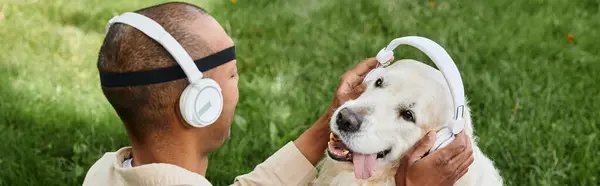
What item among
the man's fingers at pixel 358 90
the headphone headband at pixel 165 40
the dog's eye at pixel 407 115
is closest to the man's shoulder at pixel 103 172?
the headphone headband at pixel 165 40

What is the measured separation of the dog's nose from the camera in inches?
111

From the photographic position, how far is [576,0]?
632 cm

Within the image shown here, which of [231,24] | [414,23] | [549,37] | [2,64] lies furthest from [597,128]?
[2,64]

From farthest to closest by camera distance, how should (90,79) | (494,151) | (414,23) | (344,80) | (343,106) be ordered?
1. (414,23)
2. (90,79)
3. (494,151)
4. (344,80)
5. (343,106)

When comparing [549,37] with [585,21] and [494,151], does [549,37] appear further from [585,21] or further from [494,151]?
[494,151]

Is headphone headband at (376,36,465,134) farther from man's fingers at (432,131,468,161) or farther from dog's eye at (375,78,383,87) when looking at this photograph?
dog's eye at (375,78,383,87)

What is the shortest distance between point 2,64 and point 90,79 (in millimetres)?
708

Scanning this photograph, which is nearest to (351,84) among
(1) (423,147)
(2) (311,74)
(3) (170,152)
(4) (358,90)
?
(4) (358,90)

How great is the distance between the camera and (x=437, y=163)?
2.78 m

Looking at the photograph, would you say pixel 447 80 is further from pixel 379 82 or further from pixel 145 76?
pixel 145 76

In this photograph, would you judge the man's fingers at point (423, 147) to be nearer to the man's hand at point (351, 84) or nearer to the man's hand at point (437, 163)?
the man's hand at point (437, 163)

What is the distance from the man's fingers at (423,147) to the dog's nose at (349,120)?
219 millimetres

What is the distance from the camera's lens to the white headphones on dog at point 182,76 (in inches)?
94.3

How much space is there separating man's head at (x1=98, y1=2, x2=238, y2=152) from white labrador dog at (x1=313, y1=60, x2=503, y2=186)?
1.65ft
